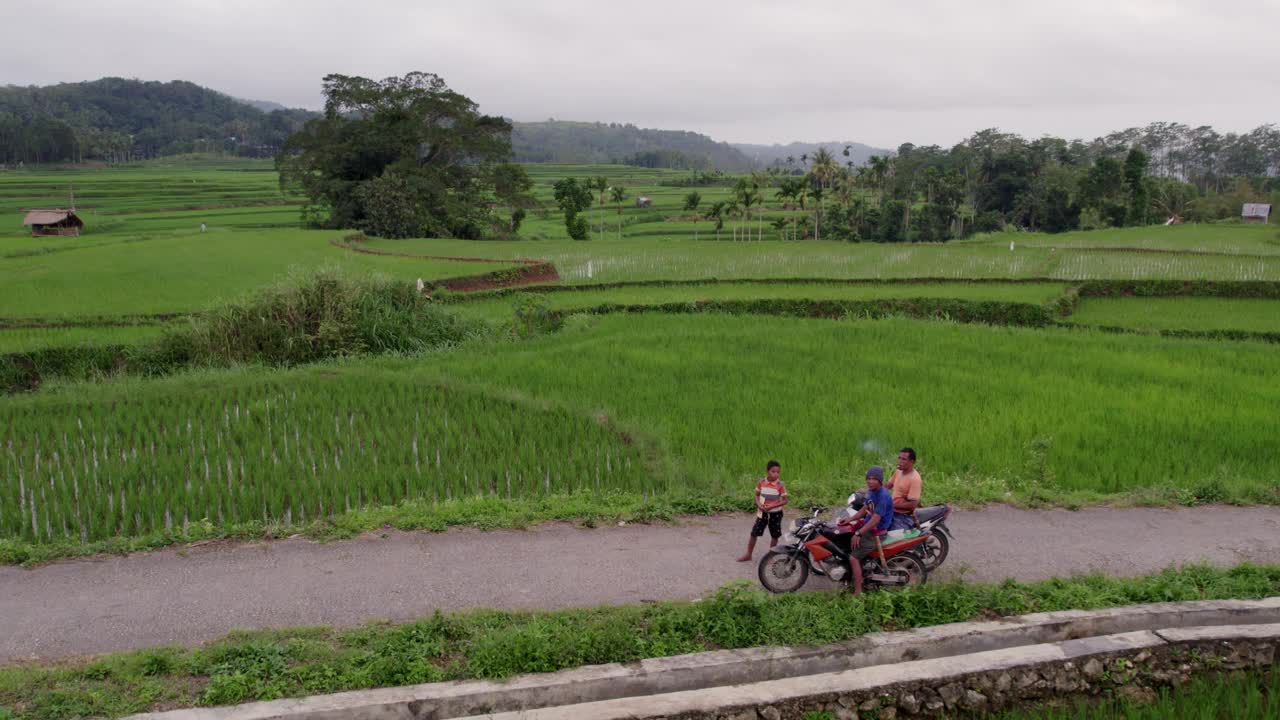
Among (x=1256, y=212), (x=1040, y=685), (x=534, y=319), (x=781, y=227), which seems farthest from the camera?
(x=781, y=227)

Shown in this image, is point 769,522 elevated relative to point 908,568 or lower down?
elevated

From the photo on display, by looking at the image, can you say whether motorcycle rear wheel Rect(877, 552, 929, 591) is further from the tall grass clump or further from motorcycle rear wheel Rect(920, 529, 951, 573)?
the tall grass clump

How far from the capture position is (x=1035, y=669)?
15.6 ft

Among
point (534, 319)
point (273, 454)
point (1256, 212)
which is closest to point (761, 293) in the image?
point (534, 319)

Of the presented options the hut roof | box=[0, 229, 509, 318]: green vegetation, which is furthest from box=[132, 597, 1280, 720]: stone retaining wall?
the hut roof

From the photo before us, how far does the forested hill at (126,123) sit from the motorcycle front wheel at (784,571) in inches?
3184

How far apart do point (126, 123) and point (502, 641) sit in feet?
406

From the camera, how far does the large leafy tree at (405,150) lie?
3816cm

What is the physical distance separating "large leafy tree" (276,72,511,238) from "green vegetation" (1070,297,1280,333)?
1070 inches

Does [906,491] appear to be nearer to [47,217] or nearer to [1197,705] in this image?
[1197,705]

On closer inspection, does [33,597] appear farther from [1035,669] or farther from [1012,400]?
[1012,400]

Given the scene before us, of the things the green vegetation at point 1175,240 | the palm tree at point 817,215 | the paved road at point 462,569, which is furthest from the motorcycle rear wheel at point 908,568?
the palm tree at point 817,215

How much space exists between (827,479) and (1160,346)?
29.5ft

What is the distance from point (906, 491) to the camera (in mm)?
5633
